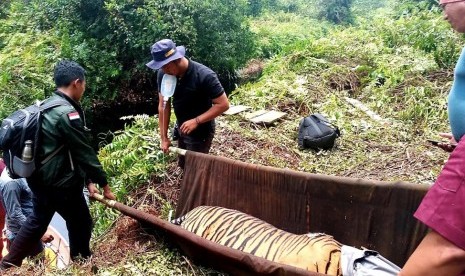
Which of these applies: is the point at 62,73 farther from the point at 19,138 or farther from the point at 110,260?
the point at 110,260

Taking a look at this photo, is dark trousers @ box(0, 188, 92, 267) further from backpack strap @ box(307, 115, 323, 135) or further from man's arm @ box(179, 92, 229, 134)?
backpack strap @ box(307, 115, 323, 135)

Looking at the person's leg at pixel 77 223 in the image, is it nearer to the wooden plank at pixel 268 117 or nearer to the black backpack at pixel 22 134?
the black backpack at pixel 22 134

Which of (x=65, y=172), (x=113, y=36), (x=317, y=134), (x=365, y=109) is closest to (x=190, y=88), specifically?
(x=65, y=172)

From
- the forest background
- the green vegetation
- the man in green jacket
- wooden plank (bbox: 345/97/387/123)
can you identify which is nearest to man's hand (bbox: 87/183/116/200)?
the man in green jacket

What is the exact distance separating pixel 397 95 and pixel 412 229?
4.06 metres

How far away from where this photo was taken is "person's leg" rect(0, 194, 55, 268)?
3074 mm

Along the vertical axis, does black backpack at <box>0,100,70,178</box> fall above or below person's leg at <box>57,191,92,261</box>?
above

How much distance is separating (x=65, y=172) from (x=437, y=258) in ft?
8.24

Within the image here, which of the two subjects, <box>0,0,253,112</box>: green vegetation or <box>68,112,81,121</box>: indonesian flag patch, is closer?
<box>68,112,81,121</box>: indonesian flag patch

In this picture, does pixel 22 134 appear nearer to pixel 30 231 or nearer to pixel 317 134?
pixel 30 231

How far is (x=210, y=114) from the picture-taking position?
11.1 feet

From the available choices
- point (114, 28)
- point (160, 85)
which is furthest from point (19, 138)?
point (114, 28)

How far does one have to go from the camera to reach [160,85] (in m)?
3.56

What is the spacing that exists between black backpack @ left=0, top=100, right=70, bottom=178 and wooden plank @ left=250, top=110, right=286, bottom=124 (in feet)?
9.92
